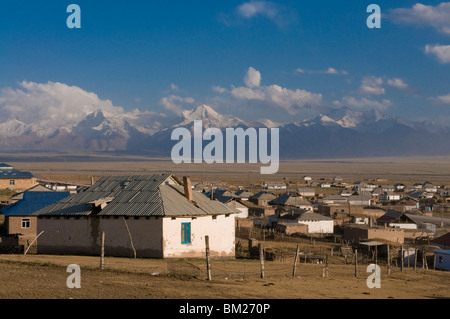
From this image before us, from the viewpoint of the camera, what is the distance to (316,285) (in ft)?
72.3

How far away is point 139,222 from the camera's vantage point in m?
30.0

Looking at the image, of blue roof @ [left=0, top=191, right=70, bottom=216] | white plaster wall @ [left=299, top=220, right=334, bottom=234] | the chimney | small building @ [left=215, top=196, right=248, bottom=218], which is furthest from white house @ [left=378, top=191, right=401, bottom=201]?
the chimney

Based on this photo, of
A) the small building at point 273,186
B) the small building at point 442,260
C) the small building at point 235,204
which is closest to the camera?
the small building at point 442,260

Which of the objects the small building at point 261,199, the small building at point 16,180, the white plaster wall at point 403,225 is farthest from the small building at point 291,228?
the small building at point 16,180

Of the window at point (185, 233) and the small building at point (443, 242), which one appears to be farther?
the small building at point (443, 242)

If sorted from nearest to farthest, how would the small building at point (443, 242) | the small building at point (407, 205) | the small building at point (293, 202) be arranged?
the small building at point (443, 242) → the small building at point (293, 202) → the small building at point (407, 205)

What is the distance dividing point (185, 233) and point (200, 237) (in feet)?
3.40

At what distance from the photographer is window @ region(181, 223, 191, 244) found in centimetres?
3041

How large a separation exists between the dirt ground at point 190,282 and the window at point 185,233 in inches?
74.5

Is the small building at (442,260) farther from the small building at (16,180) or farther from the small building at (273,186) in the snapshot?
the small building at (273,186)

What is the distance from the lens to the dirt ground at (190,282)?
18.5 metres

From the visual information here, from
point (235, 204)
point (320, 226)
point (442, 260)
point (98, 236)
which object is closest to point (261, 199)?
point (235, 204)

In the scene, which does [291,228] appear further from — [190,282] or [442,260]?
[190,282]
